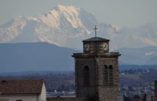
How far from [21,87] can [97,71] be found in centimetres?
807

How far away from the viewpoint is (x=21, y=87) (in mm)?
54875

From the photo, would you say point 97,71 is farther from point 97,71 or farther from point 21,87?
point 21,87

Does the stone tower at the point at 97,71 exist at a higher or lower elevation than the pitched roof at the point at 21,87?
higher

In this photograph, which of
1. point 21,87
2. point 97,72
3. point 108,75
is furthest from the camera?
point 108,75

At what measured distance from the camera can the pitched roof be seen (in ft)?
178

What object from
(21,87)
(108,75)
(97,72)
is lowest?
(21,87)

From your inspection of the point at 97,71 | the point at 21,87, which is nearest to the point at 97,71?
the point at 97,71

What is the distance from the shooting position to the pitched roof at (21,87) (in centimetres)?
5441

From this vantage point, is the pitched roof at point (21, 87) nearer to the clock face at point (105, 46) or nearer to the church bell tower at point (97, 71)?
the church bell tower at point (97, 71)

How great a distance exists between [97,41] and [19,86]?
327 inches

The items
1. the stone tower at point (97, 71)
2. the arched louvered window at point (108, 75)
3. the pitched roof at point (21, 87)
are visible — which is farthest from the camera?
the arched louvered window at point (108, 75)

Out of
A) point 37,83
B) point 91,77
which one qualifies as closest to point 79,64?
point 91,77

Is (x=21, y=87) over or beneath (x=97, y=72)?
beneath

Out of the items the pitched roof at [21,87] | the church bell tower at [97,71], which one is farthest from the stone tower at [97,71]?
the pitched roof at [21,87]
